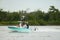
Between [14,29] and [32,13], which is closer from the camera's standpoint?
[14,29]

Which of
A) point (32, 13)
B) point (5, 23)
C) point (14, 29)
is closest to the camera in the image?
point (14, 29)

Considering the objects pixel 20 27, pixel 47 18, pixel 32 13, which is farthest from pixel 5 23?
pixel 20 27

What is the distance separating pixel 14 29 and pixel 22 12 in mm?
8775

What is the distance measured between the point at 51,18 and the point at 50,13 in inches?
33.8

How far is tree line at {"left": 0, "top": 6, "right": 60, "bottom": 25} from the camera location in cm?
1889

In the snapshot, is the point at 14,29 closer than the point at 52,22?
Yes

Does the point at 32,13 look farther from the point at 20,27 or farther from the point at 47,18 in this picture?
the point at 20,27

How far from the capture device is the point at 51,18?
19.9 m

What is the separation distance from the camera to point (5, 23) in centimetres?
1841

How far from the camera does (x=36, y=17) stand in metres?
19.9

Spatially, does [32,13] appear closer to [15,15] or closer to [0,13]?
[15,15]

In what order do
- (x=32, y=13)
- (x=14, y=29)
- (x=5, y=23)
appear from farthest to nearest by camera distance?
(x=32, y=13), (x=5, y=23), (x=14, y=29)

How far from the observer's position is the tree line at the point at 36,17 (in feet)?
62.0

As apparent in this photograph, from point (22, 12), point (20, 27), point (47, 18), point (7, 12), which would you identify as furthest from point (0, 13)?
point (20, 27)
